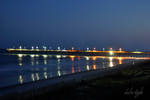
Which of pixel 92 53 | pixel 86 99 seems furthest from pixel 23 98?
pixel 92 53

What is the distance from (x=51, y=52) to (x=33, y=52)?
2126cm

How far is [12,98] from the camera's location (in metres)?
11.7

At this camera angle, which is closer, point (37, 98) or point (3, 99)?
point (37, 98)

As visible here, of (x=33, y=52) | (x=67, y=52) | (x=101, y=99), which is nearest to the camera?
(x=101, y=99)

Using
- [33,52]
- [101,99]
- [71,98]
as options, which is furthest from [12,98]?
[33,52]

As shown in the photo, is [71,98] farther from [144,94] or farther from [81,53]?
[81,53]

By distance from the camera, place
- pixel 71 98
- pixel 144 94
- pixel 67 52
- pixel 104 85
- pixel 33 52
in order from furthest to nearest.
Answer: pixel 33 52, pixel 67 52, pixel 104 85, pixel 71 98, pixel 144 94

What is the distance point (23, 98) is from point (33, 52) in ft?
620

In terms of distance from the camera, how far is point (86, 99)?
1023 cm

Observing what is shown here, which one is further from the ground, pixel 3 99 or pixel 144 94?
pixel 144 94

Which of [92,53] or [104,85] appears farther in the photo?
[92,53]

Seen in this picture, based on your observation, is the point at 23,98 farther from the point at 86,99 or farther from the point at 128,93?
the point at 128,93

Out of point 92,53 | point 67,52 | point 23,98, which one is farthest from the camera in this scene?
point 67,52

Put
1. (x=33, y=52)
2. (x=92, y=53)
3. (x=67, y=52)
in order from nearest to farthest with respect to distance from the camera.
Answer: (x=92, y=53), (x=67, y=52), (x=33, y=52)
